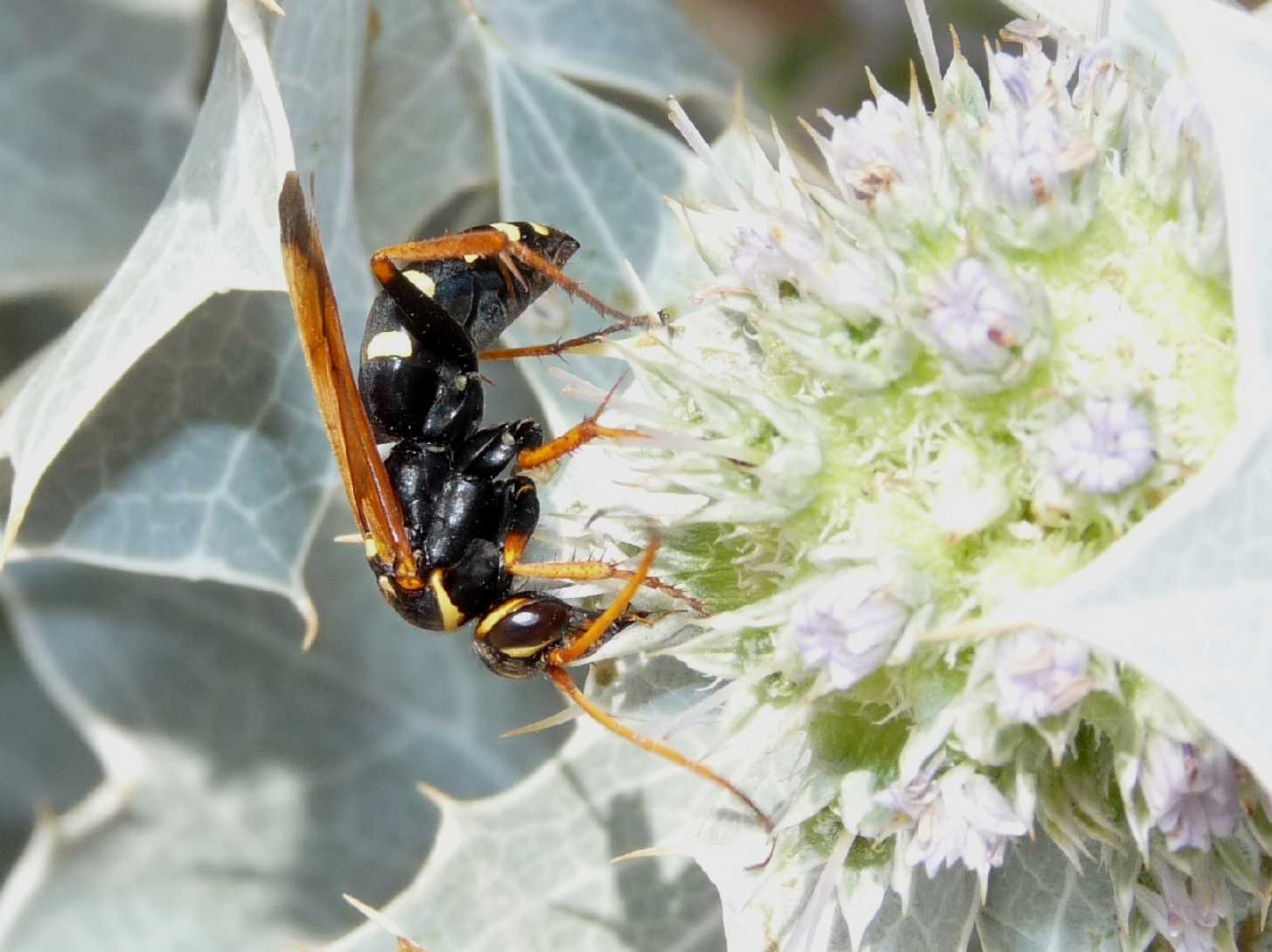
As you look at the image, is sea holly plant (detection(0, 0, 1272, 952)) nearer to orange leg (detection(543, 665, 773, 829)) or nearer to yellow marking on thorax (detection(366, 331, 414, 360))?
orange leg (detection(543, 665, 773, 829))

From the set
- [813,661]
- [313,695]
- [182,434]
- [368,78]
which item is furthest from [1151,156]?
[313,695]

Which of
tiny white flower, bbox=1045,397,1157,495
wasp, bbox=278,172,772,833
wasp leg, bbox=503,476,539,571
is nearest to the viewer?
tiny white flower, bbox=1045,397,1157,495

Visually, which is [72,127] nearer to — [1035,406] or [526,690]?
[526,690]

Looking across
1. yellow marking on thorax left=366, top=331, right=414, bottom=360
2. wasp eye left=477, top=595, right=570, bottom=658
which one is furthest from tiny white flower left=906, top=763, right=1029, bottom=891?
yellow marking on thorax left=366, top=331, right=414, bottom=360

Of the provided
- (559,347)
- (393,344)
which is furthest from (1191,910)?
(393,344)

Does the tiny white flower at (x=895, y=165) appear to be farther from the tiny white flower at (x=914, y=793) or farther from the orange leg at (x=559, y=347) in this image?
the tiny white flower at (x=914, y=793)
